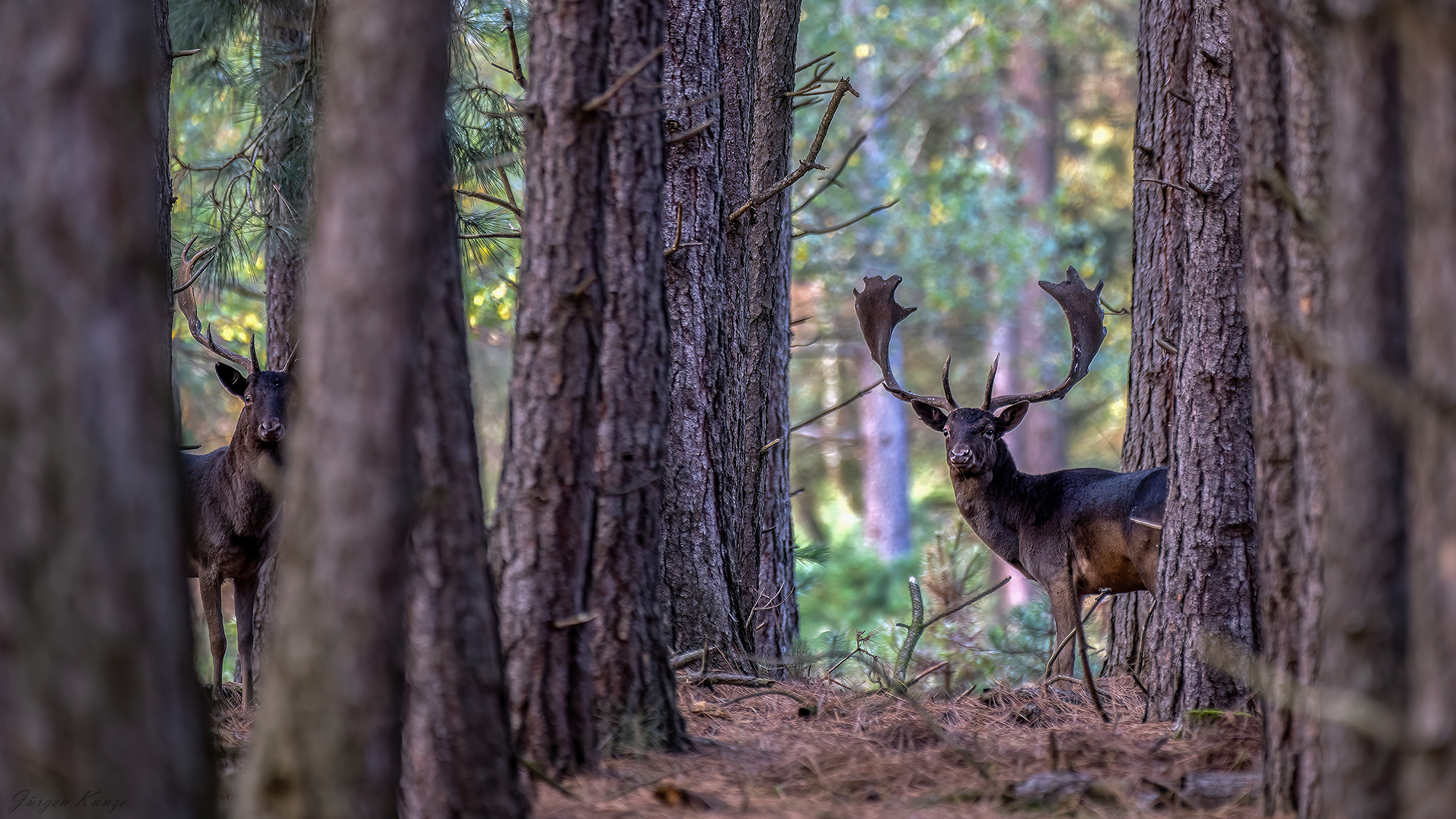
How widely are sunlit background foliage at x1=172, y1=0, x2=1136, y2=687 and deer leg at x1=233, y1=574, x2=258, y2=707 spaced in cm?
437

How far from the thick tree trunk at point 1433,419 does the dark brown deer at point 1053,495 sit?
569 cm

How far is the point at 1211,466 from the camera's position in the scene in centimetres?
586

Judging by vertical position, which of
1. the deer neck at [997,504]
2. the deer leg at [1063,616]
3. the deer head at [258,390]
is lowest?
the deer leg at [1063,616]

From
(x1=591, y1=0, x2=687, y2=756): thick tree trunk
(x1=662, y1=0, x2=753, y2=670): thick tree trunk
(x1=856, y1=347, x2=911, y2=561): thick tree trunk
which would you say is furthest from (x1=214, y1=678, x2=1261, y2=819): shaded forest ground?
(x1=856, y1=347, x2=911, y2=561): thick tree trunk

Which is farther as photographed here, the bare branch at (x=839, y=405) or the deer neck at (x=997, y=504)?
the deer neck at (x=997, y=504)

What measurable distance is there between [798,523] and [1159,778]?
77.6ft

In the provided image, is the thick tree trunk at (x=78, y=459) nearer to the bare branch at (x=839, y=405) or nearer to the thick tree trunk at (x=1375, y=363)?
the thick tree trunk at (x=1375, y=363)

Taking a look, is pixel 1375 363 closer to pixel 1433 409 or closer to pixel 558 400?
pixel 1433 409

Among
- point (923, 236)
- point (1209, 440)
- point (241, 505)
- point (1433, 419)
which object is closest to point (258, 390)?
point (241, 505)

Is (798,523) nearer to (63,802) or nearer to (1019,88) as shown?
(1019,88)

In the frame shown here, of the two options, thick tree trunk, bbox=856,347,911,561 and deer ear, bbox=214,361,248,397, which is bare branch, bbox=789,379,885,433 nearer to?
deer ear, bbox=214,361,248,397

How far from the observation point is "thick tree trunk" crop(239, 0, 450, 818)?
9.71 feet

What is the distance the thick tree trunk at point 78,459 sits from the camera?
8.68 feet

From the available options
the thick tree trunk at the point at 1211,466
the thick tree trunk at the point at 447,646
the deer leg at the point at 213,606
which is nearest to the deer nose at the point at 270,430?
the deer leg at the point at 213,606
